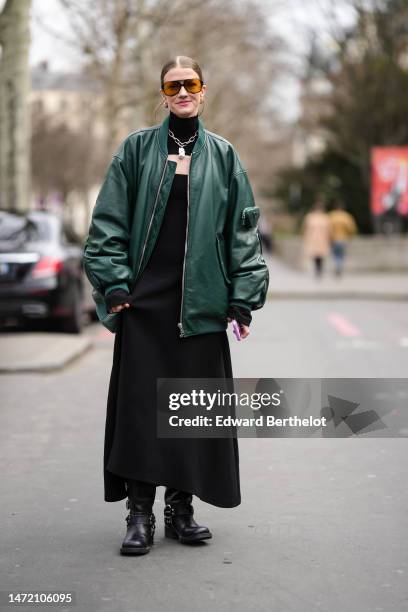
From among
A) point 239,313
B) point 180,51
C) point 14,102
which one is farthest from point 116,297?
point 180,51

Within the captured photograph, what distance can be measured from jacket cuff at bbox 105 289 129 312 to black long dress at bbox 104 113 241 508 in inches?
1.8

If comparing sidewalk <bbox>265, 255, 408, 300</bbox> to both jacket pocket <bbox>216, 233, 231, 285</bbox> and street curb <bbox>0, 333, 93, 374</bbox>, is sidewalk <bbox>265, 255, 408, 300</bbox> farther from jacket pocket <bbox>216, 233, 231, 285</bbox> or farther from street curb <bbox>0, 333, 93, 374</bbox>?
jacket pocket <bbox>216, 233, 231, 285</bbox>

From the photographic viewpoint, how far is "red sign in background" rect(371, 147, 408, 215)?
30.0m

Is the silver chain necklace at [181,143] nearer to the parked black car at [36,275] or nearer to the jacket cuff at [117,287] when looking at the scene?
the jacket cuff at [117,287]

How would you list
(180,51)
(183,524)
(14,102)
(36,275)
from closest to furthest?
(183,524) < (36,275) < (14,102) < (180,51)

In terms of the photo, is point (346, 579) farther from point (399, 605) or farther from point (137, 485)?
point (137, 485)

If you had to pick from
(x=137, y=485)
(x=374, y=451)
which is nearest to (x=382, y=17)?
(x=374, y=451)

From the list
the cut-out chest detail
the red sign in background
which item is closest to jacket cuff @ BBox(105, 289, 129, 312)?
the cut-out chest detail

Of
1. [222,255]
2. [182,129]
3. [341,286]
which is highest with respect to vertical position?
[182,129]

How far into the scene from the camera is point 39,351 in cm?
1205

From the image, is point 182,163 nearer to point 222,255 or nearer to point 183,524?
point 222,255

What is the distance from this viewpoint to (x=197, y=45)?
43.7m

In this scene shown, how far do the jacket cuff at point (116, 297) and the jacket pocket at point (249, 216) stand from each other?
53 centimetres

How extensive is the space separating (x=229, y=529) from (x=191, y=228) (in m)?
1.32
